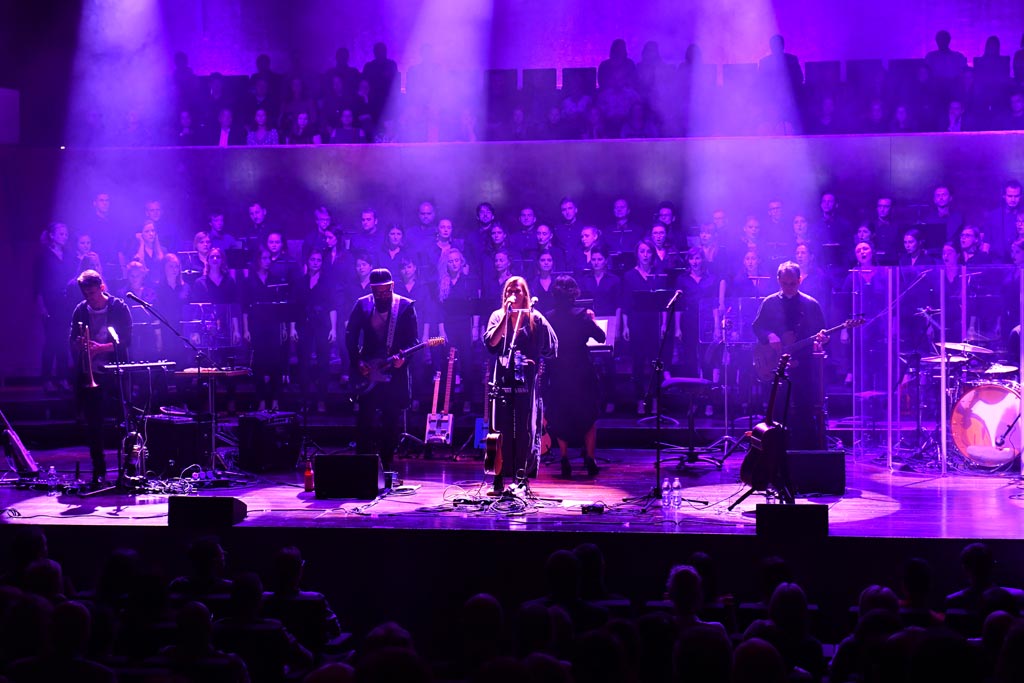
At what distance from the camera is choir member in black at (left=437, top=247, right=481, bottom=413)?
41.9 ft

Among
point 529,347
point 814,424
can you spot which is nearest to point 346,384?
point 529,347

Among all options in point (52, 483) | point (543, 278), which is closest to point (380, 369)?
point (52, 483)

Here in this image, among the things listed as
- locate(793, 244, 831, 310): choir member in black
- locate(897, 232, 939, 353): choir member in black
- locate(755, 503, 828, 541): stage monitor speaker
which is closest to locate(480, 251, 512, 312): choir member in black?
locate(793, 244, 831, 310): choir member in black

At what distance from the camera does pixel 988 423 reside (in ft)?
33.1

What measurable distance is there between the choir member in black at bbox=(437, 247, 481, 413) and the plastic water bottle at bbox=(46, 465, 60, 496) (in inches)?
168

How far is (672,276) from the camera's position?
1276cm

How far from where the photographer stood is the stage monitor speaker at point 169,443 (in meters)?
10.2

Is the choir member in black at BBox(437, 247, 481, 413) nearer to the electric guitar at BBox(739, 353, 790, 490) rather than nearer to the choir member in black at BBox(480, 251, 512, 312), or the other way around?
the choir member in black at BBox(480, 251, 512, 312)

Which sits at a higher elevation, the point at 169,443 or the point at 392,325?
the point at 392,325

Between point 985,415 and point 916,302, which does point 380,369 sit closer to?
point 916,302

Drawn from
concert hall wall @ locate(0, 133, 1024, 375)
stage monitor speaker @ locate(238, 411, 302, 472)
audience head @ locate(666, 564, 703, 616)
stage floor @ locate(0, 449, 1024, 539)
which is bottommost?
stage floor @ locate(0, 449, 1024, 539)

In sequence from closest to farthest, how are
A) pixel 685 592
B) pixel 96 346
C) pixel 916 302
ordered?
pixel 685 592 → pixel 96 346 → pixel 916 302

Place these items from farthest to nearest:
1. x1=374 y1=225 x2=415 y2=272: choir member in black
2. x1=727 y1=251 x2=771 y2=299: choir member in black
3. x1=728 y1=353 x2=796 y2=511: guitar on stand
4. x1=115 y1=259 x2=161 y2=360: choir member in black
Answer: x1=374 y1=225 x2=415 y2=272: choir member in black, x1=115 y1=259 x2=161 y2=360: choir member in black, x1=727 y1=251 x2=771 y2=299: choir member in black, x1=728 y1=353 x2=796 y2=511: guitar on stand

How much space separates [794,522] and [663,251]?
738 centimetres
